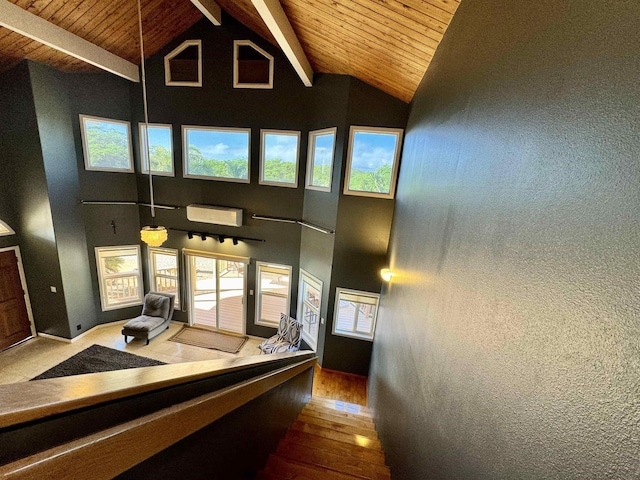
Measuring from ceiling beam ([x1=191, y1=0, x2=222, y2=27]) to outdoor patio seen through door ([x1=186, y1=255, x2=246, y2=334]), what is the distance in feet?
15.9

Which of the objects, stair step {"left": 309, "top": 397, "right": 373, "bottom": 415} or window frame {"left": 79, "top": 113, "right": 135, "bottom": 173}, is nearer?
stair step {"left": 309, "top": 397, "right": 373, "bottom": 415}

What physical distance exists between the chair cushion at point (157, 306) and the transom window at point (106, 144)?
3.08m

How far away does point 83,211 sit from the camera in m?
5.94

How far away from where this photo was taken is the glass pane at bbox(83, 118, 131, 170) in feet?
19.1

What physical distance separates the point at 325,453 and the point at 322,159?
4.61 meters

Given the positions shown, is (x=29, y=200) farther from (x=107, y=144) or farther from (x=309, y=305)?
(x=309, y=305)

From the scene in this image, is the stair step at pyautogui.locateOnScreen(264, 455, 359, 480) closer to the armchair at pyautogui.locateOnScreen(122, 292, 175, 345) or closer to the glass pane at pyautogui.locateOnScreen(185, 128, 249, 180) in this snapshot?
the glass pane at pyautogui.locateOnScreen(185, 128, 249, 180)

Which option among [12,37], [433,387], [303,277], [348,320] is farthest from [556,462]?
[12,37]

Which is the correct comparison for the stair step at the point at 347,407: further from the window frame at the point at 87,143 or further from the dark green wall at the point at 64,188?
the window frame at the point at 87,143

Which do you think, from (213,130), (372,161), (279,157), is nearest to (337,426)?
(372,161)

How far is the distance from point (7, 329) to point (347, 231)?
280 inches

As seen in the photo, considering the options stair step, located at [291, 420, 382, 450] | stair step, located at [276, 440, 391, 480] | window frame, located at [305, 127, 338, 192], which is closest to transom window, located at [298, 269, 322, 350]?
window frame, located at [305, 127, 338, 192]

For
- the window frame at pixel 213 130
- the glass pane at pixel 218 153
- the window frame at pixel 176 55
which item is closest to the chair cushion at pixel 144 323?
the window frame at pixel 213 130

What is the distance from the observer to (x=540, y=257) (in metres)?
0.79
